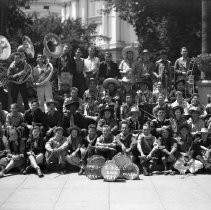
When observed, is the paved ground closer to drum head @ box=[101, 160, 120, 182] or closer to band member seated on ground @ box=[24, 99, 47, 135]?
drum head @ box=[101, 160, 120, 182]

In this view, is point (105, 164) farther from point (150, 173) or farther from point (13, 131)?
point (13, 131)

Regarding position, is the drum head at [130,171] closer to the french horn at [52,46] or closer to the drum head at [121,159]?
the drum head at [121,159]

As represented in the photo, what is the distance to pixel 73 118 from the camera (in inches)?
512

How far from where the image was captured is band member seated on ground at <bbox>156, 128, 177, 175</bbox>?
11.6 meters

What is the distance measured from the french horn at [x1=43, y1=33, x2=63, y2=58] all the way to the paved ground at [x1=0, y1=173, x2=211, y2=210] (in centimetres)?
598

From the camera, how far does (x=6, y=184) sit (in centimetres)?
1032

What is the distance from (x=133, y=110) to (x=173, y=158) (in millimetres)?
1980

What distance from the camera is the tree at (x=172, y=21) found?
3036 centimetres

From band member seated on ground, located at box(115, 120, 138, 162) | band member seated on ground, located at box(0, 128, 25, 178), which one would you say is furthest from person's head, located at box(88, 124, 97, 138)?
band member seated on ground, located at box(0, 128, 25, 178)

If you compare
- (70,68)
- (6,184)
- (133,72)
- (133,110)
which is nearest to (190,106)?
(133,110)

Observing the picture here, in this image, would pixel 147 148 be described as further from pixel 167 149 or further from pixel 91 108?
pixel 91 108

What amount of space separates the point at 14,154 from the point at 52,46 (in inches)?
234

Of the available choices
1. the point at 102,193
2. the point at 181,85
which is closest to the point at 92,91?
the point at 181,85

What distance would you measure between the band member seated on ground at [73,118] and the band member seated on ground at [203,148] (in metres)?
2.96
